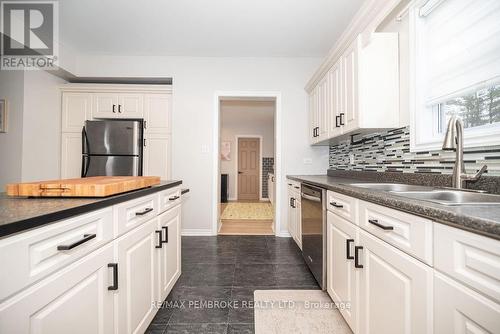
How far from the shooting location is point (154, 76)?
11.0 ft

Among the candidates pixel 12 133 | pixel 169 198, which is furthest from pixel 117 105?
pixel 169 198

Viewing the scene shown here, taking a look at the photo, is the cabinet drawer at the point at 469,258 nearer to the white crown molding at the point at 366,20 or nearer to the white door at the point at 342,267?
the white door at the point at 342,267

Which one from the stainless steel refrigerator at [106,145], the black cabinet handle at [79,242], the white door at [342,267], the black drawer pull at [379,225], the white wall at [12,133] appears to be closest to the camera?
the black cabinet handle at [79,242]

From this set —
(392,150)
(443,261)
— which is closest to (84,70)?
(392,150)

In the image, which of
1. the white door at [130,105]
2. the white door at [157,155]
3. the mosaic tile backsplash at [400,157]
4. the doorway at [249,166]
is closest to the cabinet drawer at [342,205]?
the mosaic tile backsplash at [400,157]

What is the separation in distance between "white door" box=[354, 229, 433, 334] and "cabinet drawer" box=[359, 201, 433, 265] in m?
0.03

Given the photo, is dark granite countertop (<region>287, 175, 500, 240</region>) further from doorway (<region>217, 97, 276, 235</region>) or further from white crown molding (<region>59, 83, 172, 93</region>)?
doorway (<region>217, 97, 276, 235</region>)

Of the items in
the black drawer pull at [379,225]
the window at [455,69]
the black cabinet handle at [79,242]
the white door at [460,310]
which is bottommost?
the white door at [460,310]

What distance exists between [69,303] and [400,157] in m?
2.16

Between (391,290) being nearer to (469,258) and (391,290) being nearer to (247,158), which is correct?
(469,258)

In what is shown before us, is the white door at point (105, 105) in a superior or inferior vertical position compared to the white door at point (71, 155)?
superior

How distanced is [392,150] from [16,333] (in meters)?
2.31

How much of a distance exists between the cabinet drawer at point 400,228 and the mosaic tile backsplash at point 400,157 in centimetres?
66

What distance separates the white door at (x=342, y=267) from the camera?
124 cm
